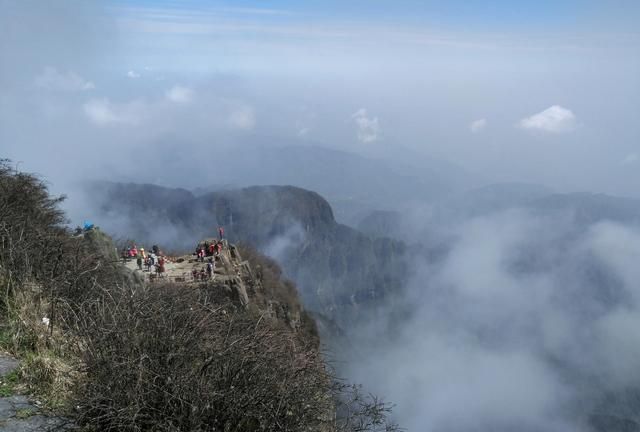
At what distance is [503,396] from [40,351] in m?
163

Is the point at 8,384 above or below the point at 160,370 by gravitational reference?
below

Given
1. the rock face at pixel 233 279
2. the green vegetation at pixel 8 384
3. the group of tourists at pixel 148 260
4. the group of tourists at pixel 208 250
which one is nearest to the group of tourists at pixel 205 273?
the rock face at pixel 233 279

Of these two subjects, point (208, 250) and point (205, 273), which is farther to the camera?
point (208, 250)

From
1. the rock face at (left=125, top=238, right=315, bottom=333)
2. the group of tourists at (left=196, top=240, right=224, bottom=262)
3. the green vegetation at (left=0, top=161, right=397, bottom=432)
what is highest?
the group of tourists at (left=196, top=240, right=224, bottom=262)

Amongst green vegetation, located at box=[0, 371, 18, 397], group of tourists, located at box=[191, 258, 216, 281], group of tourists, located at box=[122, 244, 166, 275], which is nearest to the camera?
green vegetation, located at box=[0, 371, 18, 397]

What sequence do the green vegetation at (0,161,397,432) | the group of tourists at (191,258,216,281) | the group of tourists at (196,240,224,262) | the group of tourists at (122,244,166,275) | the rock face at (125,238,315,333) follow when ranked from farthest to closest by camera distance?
the group of tourists at (196,240,224,262) < the group of tourists at (122,244,166,275) < the group of tourists at (191,258,216,281) < the rock face at (125,238,315,333) < the green vegetation at (0,161,397,432)

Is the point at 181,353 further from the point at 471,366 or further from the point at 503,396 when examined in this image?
the point at 471,366

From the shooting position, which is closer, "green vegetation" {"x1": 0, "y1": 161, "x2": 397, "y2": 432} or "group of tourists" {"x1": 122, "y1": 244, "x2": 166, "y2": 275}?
"green vegetation" {"x1": 0, "y1": 161, "x2": 397, "y2": 432}

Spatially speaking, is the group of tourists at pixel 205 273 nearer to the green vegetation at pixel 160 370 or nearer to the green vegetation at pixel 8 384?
the green vegetation at pixel 160 370

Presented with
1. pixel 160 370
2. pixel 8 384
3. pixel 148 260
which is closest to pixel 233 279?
pixel 148 260

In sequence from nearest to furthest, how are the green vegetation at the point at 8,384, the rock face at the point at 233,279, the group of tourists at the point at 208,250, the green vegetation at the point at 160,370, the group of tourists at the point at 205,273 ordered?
A: the green vegetation at the point at 160,370 < the green vegetation at the point at 8,384 < the rock face at the point at 233,279 < the group of tourists at the point at 205,273 < the group of tourists at the point at 208,250

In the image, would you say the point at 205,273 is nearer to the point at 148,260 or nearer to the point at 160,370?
the point at 148,260

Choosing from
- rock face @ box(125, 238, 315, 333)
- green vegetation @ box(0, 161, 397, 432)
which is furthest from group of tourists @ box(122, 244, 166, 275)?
green vegetation @ box(0, 161, 397, 432)

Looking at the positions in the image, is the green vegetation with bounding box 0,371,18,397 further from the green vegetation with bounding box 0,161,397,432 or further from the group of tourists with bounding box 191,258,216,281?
the group of tourists with bounding box 191,258,216,281
